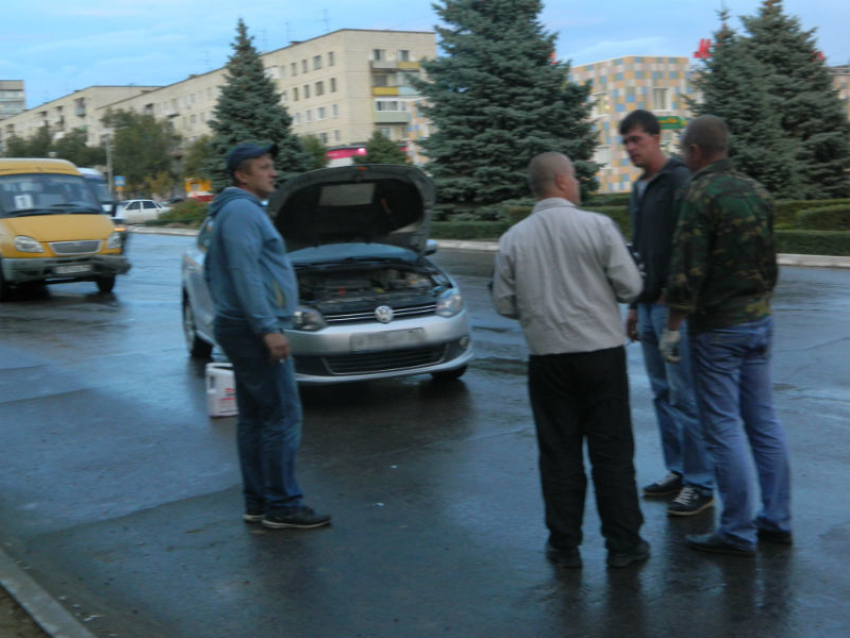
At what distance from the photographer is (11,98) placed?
602 ft

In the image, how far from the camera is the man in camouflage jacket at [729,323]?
14.4 feet

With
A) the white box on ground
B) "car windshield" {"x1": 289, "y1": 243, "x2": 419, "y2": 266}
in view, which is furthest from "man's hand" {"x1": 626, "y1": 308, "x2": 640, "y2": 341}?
"car windshield" {"x1": 289, "y1": 243, "x2": 419, "y2": 266}

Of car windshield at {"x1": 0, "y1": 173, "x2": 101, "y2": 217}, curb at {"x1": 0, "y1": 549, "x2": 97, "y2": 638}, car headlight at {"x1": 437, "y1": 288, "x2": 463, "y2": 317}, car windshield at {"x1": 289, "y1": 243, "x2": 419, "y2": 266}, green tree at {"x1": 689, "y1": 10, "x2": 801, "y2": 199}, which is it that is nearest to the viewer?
curb at {"x1": 0, "y1": 549, "x2": 97, "y2": 638}

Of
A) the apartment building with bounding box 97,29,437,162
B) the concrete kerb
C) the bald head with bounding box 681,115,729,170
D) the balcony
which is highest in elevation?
the apartment building with bounding box 97,29,437,162

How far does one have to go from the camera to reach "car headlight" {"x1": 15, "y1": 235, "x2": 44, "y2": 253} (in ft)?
56.1

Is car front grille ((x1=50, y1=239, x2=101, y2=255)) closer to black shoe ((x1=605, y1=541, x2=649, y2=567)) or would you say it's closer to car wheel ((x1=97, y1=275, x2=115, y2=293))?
car wheel ((x1=97, y1=275, x2=115, y2=293))

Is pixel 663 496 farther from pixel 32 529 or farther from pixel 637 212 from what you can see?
pixel 32 529

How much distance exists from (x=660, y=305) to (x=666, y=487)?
105 cm

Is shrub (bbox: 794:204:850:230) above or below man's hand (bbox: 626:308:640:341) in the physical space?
below

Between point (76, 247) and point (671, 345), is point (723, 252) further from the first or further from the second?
point (76, 247)

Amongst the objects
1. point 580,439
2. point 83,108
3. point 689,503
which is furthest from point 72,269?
point 83,108

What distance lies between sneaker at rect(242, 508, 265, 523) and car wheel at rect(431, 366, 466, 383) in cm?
346

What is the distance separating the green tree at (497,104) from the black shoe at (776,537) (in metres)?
28.4

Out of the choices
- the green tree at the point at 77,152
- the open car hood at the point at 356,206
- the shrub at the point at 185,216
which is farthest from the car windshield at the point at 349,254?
the green tree at the point at 77,152
